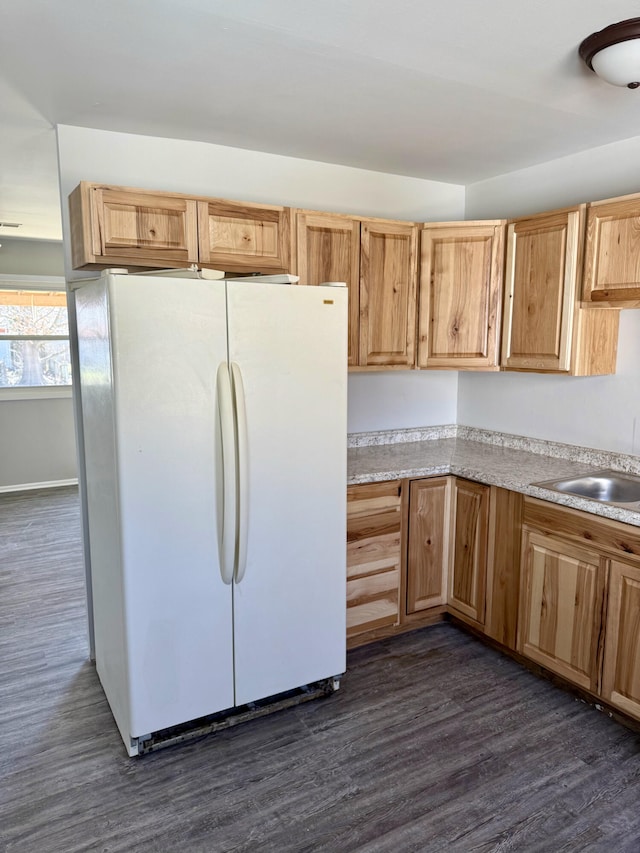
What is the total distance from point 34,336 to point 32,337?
0.07 ft

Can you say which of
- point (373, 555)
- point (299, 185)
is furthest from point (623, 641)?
point (299, 185)

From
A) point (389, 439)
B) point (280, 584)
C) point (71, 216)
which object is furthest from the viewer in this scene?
point (389, 439)

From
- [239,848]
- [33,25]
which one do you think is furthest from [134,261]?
[239,848]

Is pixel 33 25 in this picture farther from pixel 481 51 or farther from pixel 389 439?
pixel 389 439

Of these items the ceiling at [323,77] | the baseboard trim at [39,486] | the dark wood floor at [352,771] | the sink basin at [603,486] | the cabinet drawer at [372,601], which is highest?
the ceiling at [323,77]

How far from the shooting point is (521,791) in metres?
2.01

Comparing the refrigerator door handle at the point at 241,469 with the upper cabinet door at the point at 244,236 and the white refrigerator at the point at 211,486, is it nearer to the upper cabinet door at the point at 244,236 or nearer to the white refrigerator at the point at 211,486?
the white refrigerator at the point at 211,486

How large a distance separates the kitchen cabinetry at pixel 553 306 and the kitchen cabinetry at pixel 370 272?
52 centimetres

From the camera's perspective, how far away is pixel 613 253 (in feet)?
8.05

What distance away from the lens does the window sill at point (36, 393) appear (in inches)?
227

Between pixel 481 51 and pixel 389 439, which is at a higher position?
pixel 481 51

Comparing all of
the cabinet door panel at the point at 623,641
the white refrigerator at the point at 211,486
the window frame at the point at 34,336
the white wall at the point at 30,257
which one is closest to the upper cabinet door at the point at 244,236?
the white refrigerator at the point at 211,486

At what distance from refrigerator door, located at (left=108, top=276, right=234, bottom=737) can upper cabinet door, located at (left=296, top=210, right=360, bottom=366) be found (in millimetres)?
833

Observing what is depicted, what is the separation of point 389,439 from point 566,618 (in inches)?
55.5
